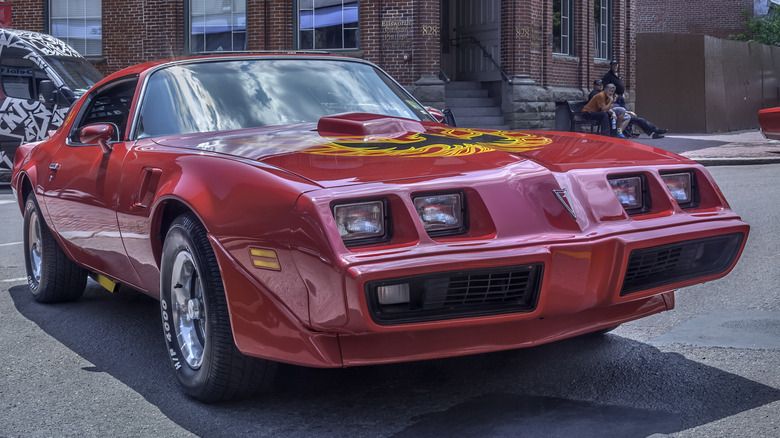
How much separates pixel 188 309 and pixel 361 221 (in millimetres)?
1065

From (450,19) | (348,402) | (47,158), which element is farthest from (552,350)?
(450,19)

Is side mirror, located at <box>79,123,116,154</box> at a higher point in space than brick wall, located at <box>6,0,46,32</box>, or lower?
lower

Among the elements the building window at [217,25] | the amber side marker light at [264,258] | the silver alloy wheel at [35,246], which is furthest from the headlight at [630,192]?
the building window at [217,25]

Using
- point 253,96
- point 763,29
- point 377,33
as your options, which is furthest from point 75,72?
point 763,29

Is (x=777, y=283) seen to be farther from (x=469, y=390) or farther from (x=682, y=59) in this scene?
(x=682, y=59)

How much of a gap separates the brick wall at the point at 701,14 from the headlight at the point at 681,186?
39.4m

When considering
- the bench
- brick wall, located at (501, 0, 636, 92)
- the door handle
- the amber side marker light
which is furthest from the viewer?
the bench

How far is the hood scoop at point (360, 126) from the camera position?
4.13 m

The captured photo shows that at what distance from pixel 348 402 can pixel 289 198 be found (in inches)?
38.3

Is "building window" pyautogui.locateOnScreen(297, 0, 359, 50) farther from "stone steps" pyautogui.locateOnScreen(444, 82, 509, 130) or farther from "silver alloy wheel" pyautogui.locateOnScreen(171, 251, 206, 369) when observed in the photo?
"silver alloy wheel" pyautogui.locateOnScreen(171, 251, 206, 369)

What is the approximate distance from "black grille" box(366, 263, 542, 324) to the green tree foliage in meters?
39.6

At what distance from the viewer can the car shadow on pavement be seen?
343cm

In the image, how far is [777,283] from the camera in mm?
5957

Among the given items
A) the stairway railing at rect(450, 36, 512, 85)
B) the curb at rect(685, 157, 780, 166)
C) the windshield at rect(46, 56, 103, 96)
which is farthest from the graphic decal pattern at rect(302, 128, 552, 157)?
the stairway railing at rect(450, 36, 512, 85)
